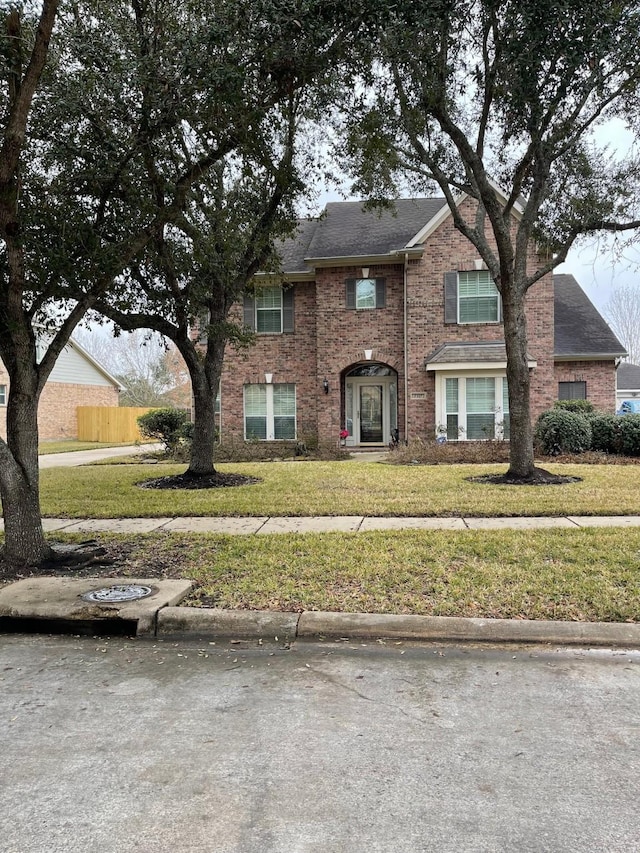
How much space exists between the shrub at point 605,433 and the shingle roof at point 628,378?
18.6 meters

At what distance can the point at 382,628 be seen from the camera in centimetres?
424

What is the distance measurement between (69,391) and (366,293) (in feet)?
65.9

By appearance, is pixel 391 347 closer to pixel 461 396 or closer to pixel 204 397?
pixel 461 396

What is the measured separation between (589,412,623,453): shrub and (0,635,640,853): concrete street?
463 inches

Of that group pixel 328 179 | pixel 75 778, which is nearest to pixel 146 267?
pixel 328 179

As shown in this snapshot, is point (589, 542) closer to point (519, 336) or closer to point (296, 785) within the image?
point (296, 785)

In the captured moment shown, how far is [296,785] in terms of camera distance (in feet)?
8.30

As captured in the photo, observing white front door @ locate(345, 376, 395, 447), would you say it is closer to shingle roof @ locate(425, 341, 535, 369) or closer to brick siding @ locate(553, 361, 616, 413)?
shingle roof @ locate(425, 341, 535, 369)

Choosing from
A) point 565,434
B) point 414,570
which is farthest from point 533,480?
point 414,570

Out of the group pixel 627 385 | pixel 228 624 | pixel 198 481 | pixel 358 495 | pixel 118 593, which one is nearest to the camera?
pixel 228 624

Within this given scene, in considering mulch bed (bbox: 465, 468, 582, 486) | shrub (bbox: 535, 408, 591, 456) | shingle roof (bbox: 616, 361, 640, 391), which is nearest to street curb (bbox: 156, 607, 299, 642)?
mulch bed (bbox: 465, 468, 582, 486)

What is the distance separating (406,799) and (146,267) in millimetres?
8377

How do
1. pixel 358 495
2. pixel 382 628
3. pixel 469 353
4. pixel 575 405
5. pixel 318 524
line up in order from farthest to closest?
pixel 575 405, pixel 469 353, pixel 358 495, pixel 318 524, pixel 382 628

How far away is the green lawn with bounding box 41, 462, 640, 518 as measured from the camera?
322 inches
